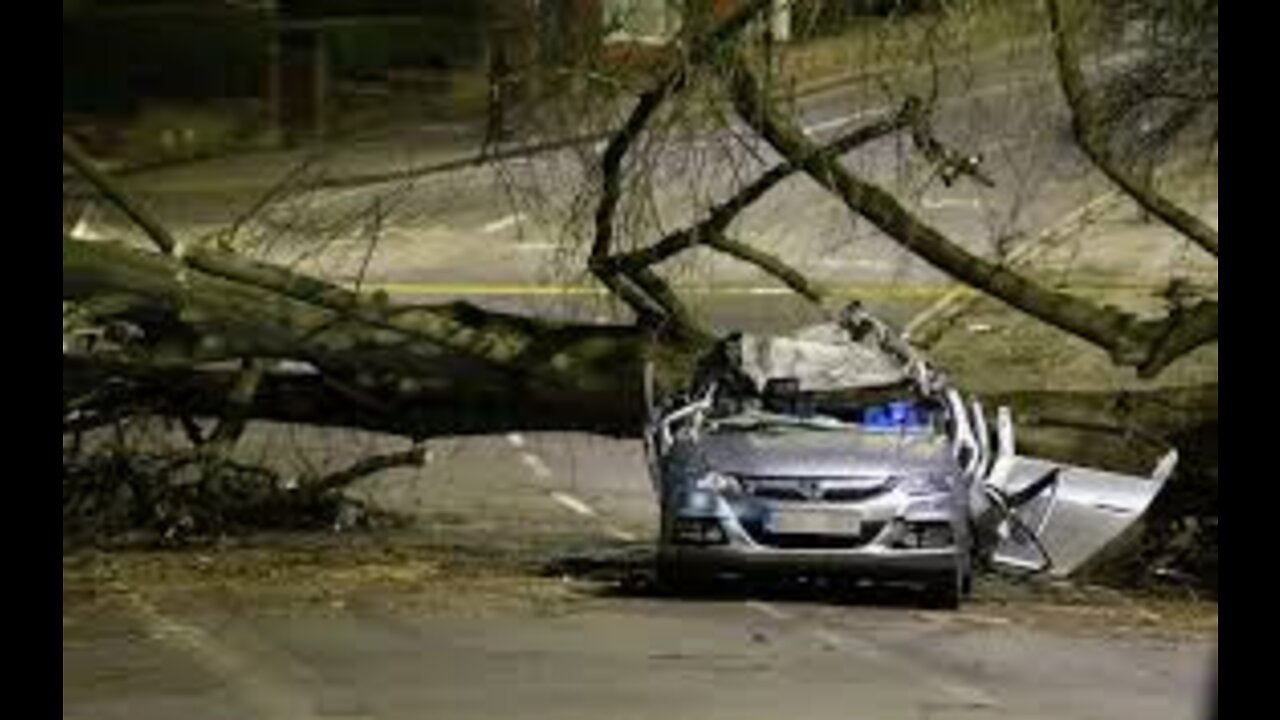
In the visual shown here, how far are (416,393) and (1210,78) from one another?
18.1 ft

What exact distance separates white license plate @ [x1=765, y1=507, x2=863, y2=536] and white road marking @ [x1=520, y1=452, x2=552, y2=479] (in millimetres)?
5789

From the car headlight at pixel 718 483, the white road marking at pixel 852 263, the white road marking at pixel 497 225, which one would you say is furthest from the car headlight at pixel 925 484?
the white road marking at pixel 497 225

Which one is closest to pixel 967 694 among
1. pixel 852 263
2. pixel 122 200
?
pixel 122 200

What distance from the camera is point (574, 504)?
1634 centimetres

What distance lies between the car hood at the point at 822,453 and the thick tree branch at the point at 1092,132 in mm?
2675

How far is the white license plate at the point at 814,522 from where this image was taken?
38.6ft

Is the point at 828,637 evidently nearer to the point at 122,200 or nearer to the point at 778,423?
the point at 778,423

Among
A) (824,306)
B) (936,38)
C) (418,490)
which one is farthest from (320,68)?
(936,38)

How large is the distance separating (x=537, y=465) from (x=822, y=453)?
6.10 metres

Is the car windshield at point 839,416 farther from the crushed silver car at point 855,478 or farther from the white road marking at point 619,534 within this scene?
the white road marking at point 619,534

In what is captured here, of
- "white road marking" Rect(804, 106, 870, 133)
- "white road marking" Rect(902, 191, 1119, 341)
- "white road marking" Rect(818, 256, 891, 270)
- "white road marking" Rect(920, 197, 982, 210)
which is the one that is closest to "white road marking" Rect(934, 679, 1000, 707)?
"white road marking" Rect(804, 106, 870, 133)

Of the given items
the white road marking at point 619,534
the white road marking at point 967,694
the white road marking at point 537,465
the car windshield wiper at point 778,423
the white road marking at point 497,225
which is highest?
the white road marking at point 497,225

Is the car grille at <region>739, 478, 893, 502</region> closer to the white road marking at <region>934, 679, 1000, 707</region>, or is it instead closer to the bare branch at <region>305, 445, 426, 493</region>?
the white road marking at <region>934, 679, 1000, 707</region>

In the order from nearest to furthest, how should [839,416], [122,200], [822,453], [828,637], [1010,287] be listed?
[828,637]
[822,453]
[839,416]
[122,200]
[1010,287]
